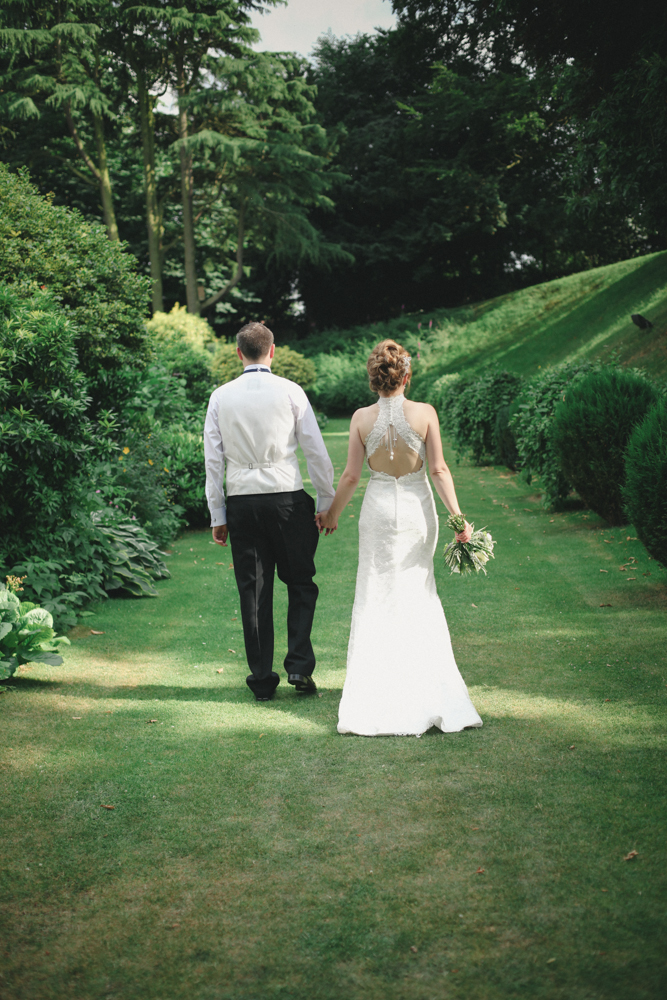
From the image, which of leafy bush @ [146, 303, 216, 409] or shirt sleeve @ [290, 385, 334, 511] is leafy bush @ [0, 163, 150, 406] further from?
shirt sleeve @ [290, 385, 334, 511]

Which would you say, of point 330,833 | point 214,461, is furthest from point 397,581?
point 330,833

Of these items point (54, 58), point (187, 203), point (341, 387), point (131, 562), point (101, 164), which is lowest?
point (131, 562)

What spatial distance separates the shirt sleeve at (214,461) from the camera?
181 inches

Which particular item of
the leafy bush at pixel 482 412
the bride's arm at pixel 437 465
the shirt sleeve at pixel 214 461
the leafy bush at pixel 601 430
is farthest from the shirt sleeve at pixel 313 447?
the leafy bush at pixel 482 412

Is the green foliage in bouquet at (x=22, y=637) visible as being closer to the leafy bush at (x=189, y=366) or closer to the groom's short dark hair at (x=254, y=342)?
the groom's short dark hair at (x=254, y=342)

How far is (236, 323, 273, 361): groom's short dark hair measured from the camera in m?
4.54

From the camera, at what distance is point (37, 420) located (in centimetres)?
570

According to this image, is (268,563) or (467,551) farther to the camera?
(268,563)

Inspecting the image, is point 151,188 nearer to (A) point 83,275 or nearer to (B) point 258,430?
(A) point 83,275

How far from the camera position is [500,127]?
Answer: 101 ft

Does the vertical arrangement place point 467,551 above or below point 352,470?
below

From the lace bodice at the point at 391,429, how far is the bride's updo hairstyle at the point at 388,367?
0.08m

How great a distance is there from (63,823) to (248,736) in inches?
43.6

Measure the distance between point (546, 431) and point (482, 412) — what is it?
5.34 m
